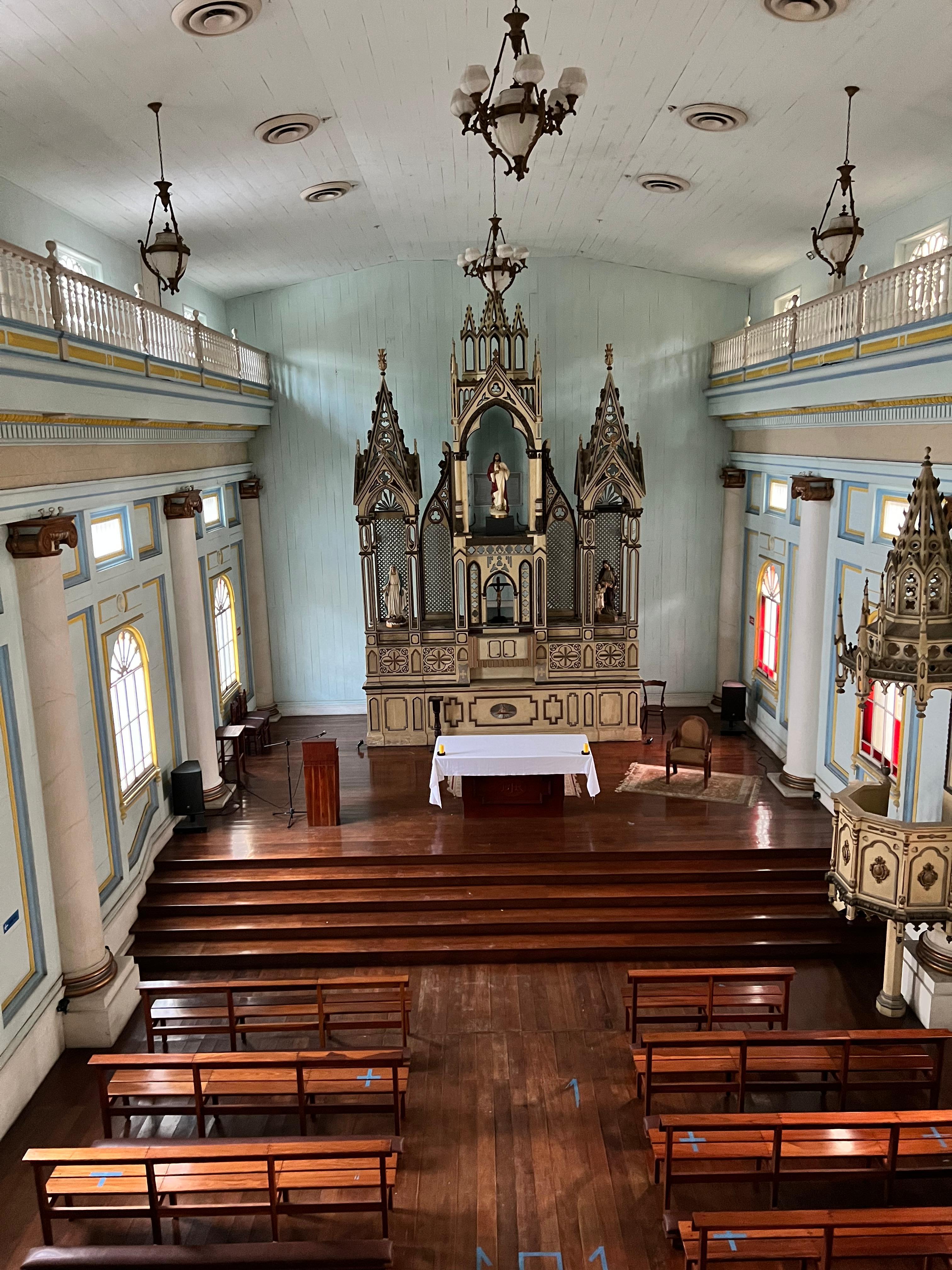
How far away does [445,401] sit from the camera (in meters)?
17.8

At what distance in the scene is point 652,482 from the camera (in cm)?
1800

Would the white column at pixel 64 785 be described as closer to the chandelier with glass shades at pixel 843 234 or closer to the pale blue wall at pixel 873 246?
the chandelier with glass shades at pixel 843 234

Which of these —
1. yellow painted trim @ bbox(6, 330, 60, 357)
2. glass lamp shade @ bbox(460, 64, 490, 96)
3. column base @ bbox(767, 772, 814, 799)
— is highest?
glass lamp shade @ bbox(460, 64, 490, 96)

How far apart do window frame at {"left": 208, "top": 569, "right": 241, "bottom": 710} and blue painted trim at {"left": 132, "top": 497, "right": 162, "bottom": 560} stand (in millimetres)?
2863

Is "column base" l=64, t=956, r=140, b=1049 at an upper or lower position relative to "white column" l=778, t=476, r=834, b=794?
lower

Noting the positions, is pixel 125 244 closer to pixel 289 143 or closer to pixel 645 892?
pixel 289 143

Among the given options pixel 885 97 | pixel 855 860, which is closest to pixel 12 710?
pixel 855 860

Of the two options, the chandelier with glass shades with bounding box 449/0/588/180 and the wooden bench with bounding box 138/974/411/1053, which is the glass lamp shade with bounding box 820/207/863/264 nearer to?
the chandelier with glass shades with bounding box 449/0/588/180

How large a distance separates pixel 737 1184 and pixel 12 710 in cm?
729

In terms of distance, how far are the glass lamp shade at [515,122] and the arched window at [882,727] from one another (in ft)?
23.5

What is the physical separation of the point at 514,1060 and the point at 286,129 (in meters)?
9.60

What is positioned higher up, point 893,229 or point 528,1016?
point 893,229

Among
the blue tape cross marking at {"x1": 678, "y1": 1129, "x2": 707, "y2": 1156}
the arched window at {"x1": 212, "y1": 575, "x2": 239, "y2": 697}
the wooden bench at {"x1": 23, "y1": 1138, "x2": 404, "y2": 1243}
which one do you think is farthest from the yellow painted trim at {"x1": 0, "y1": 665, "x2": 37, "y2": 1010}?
the arched window at {"x1": 212, "y1": 575, "x2": 239, "y2": 697}

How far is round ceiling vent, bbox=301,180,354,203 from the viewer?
1205 cm
